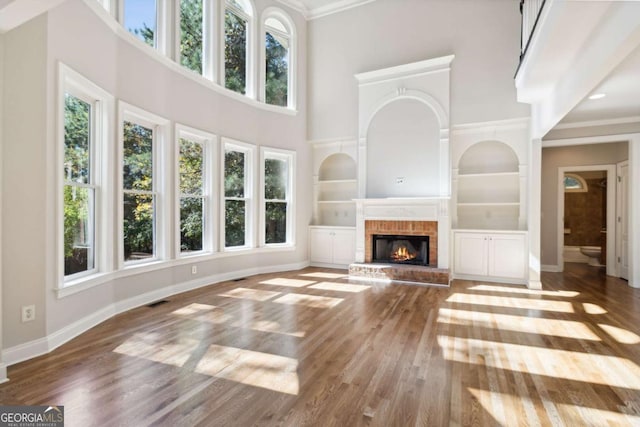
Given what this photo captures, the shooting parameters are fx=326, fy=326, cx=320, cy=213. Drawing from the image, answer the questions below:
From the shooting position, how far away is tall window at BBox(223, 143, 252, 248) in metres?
5.82

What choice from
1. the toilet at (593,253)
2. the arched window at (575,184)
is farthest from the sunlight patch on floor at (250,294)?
the arched window at (575,184)

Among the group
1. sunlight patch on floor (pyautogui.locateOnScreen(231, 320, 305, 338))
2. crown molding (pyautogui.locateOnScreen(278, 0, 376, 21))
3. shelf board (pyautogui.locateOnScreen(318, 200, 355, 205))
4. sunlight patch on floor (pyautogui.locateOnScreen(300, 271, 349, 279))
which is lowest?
sunlight patch on floor (pyautogui.locateOnScreen(300, 271, 349, 279))

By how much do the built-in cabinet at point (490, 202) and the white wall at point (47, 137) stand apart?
5.01 meters

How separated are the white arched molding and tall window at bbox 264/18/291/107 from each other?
1595mm

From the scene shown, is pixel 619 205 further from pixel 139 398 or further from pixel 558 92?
pixel 139 398

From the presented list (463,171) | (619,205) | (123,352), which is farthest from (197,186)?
(619,205)

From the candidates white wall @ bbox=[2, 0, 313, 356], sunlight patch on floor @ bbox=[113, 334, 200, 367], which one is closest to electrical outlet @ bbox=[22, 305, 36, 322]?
white wall @ bbox=[2, 0, 313, 356]

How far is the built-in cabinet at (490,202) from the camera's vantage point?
5.73 meters

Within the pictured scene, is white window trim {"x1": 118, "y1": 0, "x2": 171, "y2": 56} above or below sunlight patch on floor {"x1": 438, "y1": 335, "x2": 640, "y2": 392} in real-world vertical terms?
above

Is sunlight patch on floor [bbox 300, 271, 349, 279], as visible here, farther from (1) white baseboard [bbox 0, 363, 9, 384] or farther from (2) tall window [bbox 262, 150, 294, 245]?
(1) white baseboard [bbox 0, 363, 9, 384]

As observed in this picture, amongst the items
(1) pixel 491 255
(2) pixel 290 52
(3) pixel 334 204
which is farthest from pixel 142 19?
(1) pixel 491 255

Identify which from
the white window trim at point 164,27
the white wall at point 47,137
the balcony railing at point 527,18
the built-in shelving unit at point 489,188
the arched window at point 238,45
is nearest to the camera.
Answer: the white wall at point 47,137

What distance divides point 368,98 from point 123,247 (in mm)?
5127

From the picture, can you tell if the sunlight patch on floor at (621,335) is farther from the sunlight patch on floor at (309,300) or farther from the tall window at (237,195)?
the tall window at (237,195)
